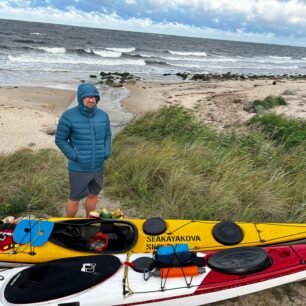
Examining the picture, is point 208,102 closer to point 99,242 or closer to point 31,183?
point 31,183

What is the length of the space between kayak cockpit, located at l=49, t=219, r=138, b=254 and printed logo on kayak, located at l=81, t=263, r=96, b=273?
461 millimetres

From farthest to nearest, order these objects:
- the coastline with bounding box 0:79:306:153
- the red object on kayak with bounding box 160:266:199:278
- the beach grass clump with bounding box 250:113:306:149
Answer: the coastline with bounding box 0:79:306:153, the beach grass clump with bounding box 250:113:306:149, the red object on kayak with bounding box 160:266:199:278

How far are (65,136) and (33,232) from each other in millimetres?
1095

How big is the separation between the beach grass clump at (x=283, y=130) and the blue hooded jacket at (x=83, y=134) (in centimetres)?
397

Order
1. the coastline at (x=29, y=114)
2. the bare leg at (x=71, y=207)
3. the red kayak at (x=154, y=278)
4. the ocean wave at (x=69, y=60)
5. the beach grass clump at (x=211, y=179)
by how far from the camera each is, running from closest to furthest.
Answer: the red kayak at (x=154, y=278) < the bare leg at (x=71, y=207) < the beach grass clump at (x=211, y=179) < the coastline at (x=29, y=114) < the ocean wave at (x=69, y=60)

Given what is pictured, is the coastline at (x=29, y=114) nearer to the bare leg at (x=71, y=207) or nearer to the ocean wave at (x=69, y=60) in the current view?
the bare leg at (x=71, y=207)

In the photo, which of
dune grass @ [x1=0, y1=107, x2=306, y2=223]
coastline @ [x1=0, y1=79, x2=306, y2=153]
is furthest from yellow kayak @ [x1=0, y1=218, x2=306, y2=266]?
coastline @ [x1=0, y1=79, x2=306, y2=153]

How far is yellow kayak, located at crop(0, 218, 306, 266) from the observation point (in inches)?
139

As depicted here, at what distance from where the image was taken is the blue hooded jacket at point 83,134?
3734 mm

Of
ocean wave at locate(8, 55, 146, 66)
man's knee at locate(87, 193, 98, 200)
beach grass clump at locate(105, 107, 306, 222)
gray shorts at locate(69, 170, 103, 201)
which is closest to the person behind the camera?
gray shorts at locate(69, 170, 103, 201)

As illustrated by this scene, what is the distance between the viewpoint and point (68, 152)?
12.5 ft

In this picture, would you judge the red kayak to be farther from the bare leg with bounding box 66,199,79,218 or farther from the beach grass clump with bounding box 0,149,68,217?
the beach grass clump with bounding box 0,149,68,217

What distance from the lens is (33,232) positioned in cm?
365

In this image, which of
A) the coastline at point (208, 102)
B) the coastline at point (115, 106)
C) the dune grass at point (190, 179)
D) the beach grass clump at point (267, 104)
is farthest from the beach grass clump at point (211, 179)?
the beach grass clump at point (267, 104)
